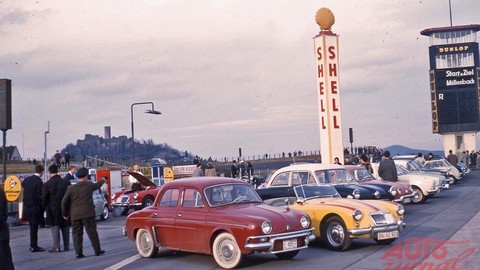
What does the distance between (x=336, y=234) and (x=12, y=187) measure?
14.0 metres

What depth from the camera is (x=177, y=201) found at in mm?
12164

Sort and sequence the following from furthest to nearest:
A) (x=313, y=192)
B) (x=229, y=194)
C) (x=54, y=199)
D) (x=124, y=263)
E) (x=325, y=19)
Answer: (x=325, y=19)
(x=313, y=192)
(x=54, y=199)
(x=124, y=263)
(x=229, y=194)

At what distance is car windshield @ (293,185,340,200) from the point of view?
14094 millimetres

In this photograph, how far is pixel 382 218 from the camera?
1278 centimetres

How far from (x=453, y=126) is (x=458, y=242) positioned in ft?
164

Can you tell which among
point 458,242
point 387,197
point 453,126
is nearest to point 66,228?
point 458,242

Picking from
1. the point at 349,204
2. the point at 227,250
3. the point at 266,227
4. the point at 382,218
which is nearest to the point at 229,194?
the point at 227,250

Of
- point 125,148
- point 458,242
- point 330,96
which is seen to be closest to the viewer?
point 458,242

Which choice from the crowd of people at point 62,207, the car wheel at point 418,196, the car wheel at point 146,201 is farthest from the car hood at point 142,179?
the car wheel at point 418,196

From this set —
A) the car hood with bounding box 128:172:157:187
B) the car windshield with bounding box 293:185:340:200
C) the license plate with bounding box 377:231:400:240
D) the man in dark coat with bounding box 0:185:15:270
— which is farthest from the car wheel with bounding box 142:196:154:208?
the man in dark coat with bounding box 0:185:15:270

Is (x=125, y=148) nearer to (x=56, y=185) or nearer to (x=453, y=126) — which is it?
(x=453, y=126)

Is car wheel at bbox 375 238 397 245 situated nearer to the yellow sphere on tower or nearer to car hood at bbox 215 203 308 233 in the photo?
car hood at bbox 215 203 308 233

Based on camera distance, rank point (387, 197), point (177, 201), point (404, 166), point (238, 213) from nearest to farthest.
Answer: point (238, 213) < point (177, 201) < point (387, 197) < point (404, 166)

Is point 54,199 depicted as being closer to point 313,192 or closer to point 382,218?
point 313,192
